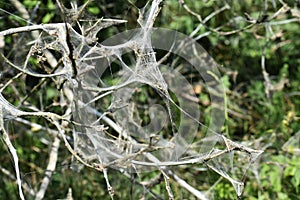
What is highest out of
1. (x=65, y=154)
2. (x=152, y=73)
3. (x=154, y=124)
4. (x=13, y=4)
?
(x=13, y=4)

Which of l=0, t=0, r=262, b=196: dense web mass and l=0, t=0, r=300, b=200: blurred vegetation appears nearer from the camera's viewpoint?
l=0, t=0, r=262, b=196: dense web mass

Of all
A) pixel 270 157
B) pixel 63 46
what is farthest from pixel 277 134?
pixel 63 46

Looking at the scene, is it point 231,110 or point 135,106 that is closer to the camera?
point 135,106

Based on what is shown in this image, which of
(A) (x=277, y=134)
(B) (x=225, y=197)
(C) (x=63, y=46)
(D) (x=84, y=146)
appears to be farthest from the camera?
(A) (x=277, y=134)

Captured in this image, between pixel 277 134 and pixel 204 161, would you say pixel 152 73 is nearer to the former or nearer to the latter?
pixel 204 161
